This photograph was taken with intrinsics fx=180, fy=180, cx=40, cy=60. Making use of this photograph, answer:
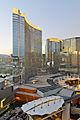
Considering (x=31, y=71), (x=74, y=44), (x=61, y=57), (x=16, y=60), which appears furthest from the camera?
(x=74, y=44)

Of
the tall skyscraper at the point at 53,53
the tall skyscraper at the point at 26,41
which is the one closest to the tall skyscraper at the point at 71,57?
the tall skyscraper at the point at 53,53

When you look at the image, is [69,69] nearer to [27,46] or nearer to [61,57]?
[61,57]

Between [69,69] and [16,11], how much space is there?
23453 mm

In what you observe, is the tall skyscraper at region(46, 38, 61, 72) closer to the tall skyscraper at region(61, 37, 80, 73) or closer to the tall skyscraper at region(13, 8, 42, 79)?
the tall skyscraper at region(61, 37, 80, 73)

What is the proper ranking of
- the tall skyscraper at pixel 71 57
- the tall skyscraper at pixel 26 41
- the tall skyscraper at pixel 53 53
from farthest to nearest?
the tall skyscraper at pixel 53 53
the tall skyscraper at pixel 71 57
the tall skyscraper at pixel 26 41

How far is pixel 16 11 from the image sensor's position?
1818 inches

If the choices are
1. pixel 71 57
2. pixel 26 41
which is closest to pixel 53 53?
pixel 71 57

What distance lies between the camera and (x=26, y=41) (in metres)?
38.3

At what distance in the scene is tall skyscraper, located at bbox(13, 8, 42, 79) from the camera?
3778 cm

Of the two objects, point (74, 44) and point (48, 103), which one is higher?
point (74, 44)

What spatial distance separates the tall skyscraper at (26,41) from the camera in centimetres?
3778

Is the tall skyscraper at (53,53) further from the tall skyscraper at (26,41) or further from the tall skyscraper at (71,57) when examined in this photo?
the tall skyscraper at (26,41)

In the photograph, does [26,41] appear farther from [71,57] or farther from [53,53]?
[71,57]

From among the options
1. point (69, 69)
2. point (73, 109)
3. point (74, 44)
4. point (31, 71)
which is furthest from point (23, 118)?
point (74, 44)
